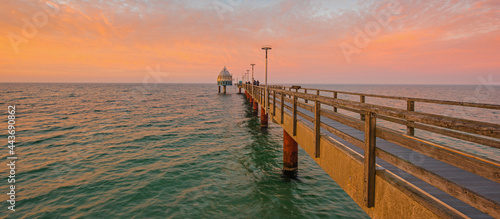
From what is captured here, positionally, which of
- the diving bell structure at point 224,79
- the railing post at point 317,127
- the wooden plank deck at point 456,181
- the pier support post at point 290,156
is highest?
the diving bell structure at point 224,79

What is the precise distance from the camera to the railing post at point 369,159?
307cm

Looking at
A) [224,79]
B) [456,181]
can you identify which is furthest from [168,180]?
[224,79]

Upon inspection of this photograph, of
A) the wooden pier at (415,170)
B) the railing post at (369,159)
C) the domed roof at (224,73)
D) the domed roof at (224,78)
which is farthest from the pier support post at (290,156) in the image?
the domed roof at (224,73)

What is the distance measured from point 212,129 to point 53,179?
1125 centimetres

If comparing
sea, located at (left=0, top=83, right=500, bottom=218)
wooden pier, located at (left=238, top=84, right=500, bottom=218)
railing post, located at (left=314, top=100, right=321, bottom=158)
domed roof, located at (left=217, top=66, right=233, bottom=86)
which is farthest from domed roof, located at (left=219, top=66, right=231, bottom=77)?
wooden pier, located at (left=238, top=84, right=500, bottom=218)

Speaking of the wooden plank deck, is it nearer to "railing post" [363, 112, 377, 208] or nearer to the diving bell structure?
"railing post" [363, 112, 377, 208]

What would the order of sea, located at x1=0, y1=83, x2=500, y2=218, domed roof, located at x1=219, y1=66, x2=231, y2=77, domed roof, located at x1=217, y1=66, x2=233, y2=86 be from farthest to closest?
1. domed roof, located at x1=219, y1=66, x2=231, y2=77
2. domed roof, located at x1=217, y1=66, x2=233, y2=86
3. sea, located at x1=0, y1=83, x2=500, y2=218

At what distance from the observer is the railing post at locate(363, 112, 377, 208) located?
307 cm

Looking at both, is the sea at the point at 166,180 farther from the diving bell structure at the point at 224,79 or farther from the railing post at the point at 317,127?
the diving bell structure at the point at 224,79

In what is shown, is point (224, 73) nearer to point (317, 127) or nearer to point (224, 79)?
point (224, 79)

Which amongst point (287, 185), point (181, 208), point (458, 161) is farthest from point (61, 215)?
point (458, 161)

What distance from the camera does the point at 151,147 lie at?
1471 cm

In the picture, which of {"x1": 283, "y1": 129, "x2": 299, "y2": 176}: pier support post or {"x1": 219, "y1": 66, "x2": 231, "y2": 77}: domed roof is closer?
{"x1": 283, "y1": 129, "x2": 299, "y2": 176}: pier support post

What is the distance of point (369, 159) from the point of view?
3.15 meters
